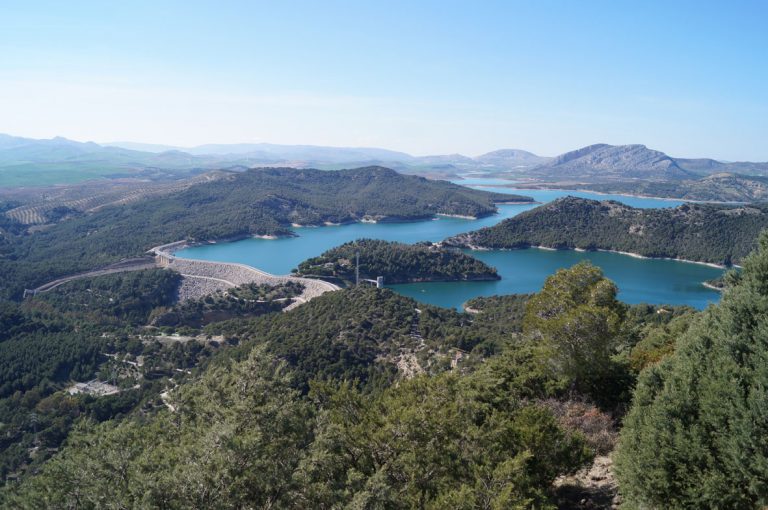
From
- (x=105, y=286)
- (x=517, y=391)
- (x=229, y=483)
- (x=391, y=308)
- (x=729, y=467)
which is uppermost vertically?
(x=729, y=467)

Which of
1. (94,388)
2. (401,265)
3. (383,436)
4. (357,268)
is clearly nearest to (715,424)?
(383,436)

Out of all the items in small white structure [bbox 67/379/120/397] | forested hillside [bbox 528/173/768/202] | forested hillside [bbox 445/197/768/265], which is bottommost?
small white structure [bbox 67/379/120/397]

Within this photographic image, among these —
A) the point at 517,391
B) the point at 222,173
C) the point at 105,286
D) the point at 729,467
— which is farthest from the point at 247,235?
the point at 729,467

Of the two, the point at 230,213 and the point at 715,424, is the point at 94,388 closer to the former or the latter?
the point at 715,424

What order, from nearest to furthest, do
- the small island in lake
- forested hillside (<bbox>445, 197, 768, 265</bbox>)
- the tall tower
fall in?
the tall tower
the small island in lake
forested hillside (<bbox>445, 197, 768, 265</bbox>)

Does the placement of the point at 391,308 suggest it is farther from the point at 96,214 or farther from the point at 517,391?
the point at 96,214

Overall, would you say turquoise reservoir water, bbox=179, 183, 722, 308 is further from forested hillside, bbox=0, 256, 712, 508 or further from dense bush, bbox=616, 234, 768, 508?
dense bush, bbox=616, 234, 768, 508

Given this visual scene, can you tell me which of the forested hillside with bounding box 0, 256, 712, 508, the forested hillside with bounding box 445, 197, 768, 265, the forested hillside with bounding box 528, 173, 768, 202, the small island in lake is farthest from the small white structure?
the forested hillside with bounding box 528, 173, 768, 202
